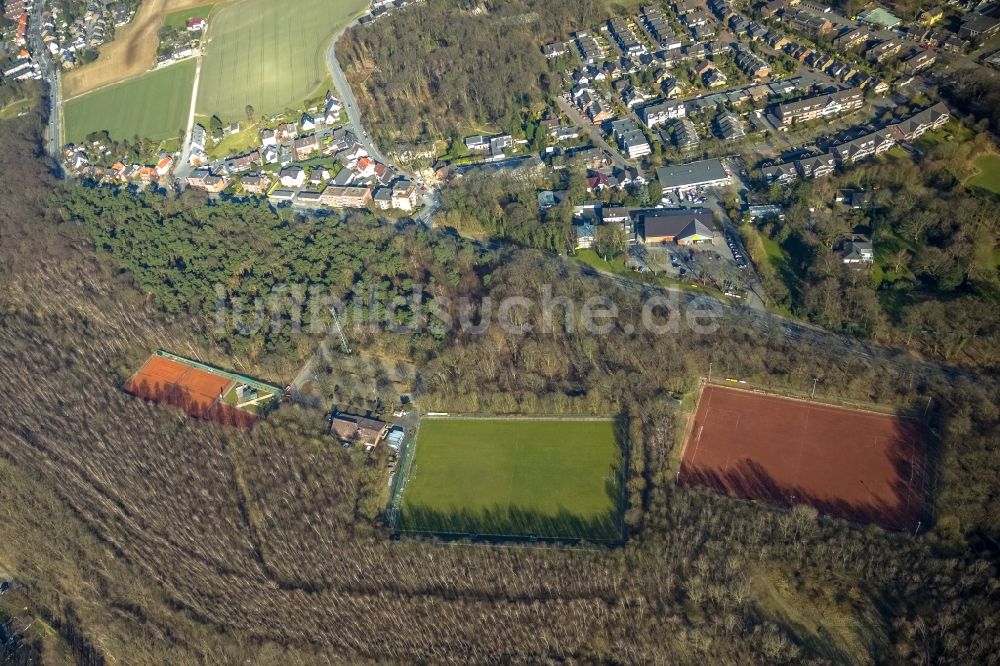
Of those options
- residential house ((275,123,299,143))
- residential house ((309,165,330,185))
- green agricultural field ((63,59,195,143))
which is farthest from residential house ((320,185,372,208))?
green agricultural field ((63,59,195,143))

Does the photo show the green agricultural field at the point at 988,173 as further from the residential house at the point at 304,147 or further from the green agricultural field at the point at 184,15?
the green agricultural field at the point at 184,15

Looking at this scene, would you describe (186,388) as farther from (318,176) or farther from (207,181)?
(207,181)

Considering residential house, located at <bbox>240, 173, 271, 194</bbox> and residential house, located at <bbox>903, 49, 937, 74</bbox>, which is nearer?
residential house, located at <bbox>903, 49, 937, 74</bbox>

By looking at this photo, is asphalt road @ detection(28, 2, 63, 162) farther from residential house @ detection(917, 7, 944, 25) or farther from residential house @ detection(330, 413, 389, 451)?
residential house @ detection(917, 7, 944, 25)

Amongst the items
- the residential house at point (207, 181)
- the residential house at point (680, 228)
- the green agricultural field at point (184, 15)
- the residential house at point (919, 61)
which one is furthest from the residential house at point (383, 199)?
the green agricultural field at point (184, 15)

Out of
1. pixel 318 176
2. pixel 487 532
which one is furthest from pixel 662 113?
pixel 487 532

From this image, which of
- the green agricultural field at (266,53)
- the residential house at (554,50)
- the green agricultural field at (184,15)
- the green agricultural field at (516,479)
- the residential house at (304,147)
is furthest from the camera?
the green agricultural field at (184,15)
